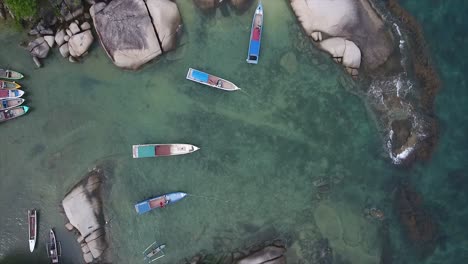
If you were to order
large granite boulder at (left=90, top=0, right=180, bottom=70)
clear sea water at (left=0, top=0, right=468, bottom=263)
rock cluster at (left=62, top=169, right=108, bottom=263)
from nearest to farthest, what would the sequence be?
large granite boulder at (left=90, top=0, right=180, bottom=70) → rock cluster at (left=62, top=169, right=108, bottom=263) → clear sea water at (left=0, top=0, right=468, bottom=263)

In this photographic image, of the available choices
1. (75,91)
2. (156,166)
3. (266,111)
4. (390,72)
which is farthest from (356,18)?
(75,91)

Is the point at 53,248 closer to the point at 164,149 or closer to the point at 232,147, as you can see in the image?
the point at 164,149

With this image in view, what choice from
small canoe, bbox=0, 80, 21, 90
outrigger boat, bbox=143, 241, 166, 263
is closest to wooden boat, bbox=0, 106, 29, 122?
small canoe, bbox=0, 80, 21, 90

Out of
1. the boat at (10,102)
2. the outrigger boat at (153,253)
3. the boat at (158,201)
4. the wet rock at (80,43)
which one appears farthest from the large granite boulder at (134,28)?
the outrigger boat at (153,253)

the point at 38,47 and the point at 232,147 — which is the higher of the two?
the point at 38,47

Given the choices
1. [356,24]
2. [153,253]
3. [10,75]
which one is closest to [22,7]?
[10,75]

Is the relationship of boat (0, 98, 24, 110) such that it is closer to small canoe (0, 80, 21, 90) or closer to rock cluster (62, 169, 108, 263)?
small canoe (0, 80, 21, 90)

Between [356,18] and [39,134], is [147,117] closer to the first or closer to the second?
[39,134]
